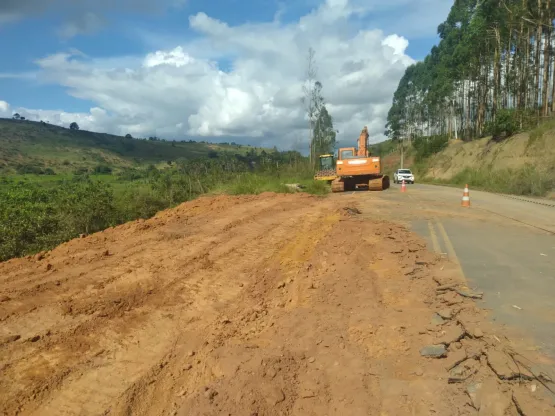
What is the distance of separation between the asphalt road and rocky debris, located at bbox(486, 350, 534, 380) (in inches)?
18.3

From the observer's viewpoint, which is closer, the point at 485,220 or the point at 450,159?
the point at 485,220

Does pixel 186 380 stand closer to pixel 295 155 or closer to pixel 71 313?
pixel 71 313

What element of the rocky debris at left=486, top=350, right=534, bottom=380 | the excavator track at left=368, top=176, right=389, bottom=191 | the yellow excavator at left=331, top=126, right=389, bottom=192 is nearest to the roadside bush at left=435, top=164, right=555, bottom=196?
the yellow excavator at left=331, top=126, right=389, bottom=192

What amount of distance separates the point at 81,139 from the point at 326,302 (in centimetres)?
12464

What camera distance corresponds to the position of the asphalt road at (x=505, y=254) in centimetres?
489

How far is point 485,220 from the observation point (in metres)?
12.4

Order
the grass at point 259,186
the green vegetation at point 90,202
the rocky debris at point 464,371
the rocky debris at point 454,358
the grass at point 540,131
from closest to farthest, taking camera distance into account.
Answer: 1. the rocky debris at point 464,371
2. the rocky debris at point 454,358
3. the green vegetation at point 90,202
4. the grass at point 259,186
5. the grass at point 540,131

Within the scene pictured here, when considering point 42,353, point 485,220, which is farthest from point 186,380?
point 485,220

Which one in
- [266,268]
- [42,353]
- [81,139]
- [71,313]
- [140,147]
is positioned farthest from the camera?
[140,147]

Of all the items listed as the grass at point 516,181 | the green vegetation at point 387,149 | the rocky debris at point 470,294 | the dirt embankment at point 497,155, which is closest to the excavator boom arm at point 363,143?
the grass at point 516,181

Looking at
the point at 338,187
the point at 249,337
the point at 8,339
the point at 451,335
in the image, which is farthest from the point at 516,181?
the point at 8,339

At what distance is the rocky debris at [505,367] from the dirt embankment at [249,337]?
16 mm

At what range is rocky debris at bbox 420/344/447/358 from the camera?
4.04m

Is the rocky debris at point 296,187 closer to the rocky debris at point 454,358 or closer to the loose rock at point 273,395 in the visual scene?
the rocky debris at point 454,358
